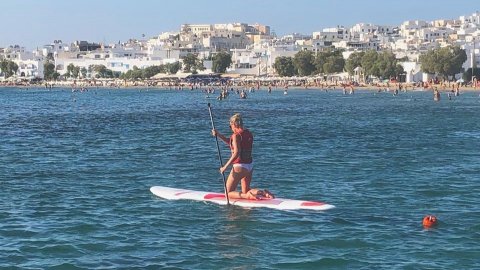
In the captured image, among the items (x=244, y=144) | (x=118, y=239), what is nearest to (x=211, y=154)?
(x=244, y=144)

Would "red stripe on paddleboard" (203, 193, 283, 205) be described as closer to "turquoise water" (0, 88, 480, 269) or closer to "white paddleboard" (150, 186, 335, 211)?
"white paddleboard" (150, 186, 335, 211)

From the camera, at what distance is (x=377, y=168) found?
109 feet

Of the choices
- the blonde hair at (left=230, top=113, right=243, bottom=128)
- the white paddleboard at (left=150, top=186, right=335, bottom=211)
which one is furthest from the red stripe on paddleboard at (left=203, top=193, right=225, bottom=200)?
the blonde hair at (left=230, top=113, right=243, bottom=128)

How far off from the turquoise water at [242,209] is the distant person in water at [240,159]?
696mm

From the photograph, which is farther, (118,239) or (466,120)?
(466,120)

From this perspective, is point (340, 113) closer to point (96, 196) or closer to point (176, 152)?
point (176, 152)

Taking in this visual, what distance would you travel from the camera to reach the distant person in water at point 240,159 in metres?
22.0

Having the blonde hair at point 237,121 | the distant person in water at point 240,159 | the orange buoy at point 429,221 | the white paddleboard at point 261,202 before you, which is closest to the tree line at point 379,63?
the white paddleboard at point 261,202

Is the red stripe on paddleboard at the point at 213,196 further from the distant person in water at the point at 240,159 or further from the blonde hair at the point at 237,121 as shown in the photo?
the blonde hair at the point at 237,121

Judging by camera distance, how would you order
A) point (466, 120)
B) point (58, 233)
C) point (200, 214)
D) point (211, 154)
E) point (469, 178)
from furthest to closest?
point (466, 120)
point (211, 154)
point (469, 178)
point (200, 214)
point (58, 233)

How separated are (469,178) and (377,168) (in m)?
4.43

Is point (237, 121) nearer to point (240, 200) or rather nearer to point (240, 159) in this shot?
point (240, 159)

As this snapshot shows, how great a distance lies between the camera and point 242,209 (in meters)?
22.5

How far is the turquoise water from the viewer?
704 inches
